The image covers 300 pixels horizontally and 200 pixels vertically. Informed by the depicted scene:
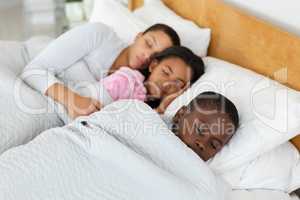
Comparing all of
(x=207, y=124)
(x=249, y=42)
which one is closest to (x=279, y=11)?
(x=249, y=42)

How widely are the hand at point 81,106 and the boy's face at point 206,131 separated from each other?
0.35 metres

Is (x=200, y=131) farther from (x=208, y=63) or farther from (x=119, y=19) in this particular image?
(x=119, y=19)

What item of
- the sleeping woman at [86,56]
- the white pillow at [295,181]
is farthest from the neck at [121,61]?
the white pillow at [295,181]

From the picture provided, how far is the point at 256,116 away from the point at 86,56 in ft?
2.43

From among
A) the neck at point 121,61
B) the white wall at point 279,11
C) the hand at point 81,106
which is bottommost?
the hand at point 81,106

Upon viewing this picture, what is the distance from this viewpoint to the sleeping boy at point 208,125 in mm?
1108

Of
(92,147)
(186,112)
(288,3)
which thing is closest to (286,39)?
(288,3)

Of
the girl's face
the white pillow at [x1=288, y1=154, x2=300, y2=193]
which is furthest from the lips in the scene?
the white pillow at [x1=288, y1=154, x2=300, y2=193]

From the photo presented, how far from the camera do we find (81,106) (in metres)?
1.34

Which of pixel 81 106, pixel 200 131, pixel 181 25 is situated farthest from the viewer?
pixel 181 25

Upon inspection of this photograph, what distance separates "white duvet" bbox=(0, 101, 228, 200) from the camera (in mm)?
952

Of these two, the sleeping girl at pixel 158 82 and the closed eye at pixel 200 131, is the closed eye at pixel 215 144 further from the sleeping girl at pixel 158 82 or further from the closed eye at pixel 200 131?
the sleeping girl at pixel 158 82

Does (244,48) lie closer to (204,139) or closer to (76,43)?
(204,139)

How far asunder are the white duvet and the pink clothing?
0.96 ft
